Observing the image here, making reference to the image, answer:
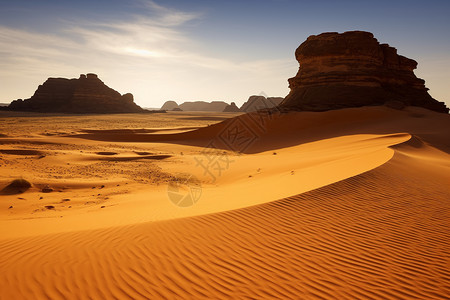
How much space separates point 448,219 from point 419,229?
850mm

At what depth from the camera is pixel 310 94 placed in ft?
92.3

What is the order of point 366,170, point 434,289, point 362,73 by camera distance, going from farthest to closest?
point 362,73 < point 366,170 < point 434,289

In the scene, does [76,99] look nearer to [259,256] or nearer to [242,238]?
[242,238]

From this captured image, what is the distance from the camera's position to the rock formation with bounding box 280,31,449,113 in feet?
87.0

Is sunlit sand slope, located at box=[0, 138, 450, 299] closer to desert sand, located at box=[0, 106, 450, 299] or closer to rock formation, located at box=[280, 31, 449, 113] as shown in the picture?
desert sand, located at box=[0, 106, 450, 299]

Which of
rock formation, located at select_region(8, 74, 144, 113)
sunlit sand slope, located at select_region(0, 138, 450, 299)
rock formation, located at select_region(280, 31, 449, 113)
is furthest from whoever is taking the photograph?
rock formation, located at select_region(8, 74, 144, 113)

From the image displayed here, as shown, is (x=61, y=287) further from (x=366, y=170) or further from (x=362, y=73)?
(x=362, y=73)

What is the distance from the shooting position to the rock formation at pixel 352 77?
87.0 ft

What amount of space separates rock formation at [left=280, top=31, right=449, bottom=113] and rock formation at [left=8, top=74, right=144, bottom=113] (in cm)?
6129

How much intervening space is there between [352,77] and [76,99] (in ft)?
236

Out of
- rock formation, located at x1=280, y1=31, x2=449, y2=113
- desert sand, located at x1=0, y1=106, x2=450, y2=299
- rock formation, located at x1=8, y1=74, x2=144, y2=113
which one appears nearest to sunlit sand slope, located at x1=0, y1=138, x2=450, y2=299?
desert sand, located at x1=0, y1=106, x2=450, y2=299

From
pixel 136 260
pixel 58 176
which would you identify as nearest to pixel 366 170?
pixel 136 260

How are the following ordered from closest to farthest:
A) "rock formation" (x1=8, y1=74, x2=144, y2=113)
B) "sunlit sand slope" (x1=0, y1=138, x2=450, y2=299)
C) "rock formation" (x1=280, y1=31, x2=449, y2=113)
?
"sunlit sand slope" (x1=0, y1=138, x2=450, y2=299) → "rock formation" (x1=280, y1=31, x2=449, y2=113) → "rock formation" (x1=8, y1=74, x2=144, y2=113)

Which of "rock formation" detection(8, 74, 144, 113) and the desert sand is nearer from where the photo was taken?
the desert sand
